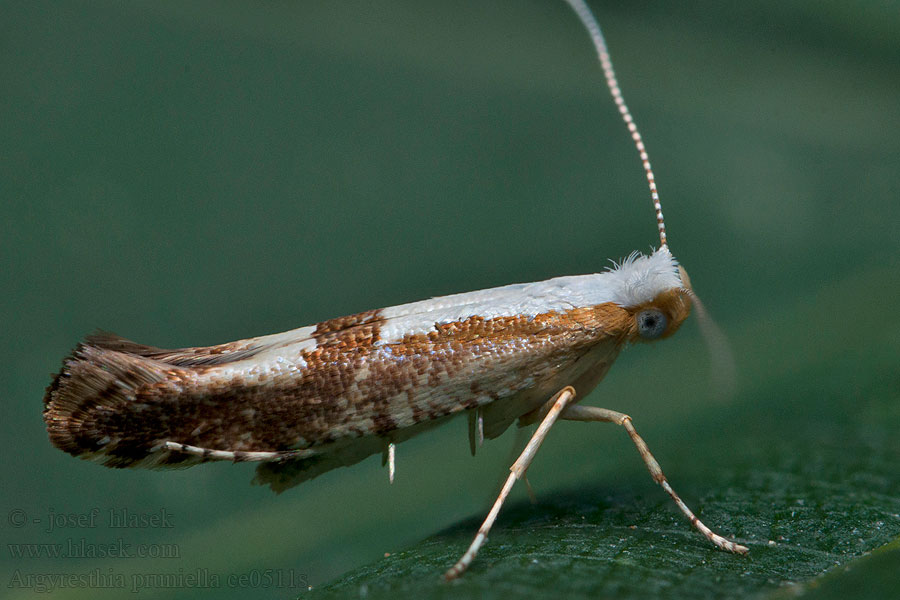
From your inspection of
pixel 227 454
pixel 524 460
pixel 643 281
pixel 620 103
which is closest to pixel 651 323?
pixel 643 281

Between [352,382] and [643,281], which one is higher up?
[643,281]

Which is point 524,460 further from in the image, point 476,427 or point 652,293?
point 652,293

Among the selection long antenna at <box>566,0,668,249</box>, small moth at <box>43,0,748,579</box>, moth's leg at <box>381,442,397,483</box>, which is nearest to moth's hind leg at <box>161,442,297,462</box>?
small moth at <box>43,0,748,579</box>

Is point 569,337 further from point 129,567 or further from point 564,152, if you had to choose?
point 129,567

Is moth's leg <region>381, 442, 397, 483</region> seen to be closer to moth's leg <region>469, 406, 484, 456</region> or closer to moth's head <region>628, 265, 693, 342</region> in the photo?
moth's leg <region>469, 406, 484, 456</region>

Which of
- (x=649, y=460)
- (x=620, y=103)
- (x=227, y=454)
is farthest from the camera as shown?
(x=620, y=103)

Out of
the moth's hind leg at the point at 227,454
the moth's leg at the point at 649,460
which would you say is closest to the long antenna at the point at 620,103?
the moth's leg at the point at 649,460

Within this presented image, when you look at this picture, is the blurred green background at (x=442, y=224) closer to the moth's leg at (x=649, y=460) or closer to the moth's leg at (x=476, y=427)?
the moth's leg at (x=649, y=460)
